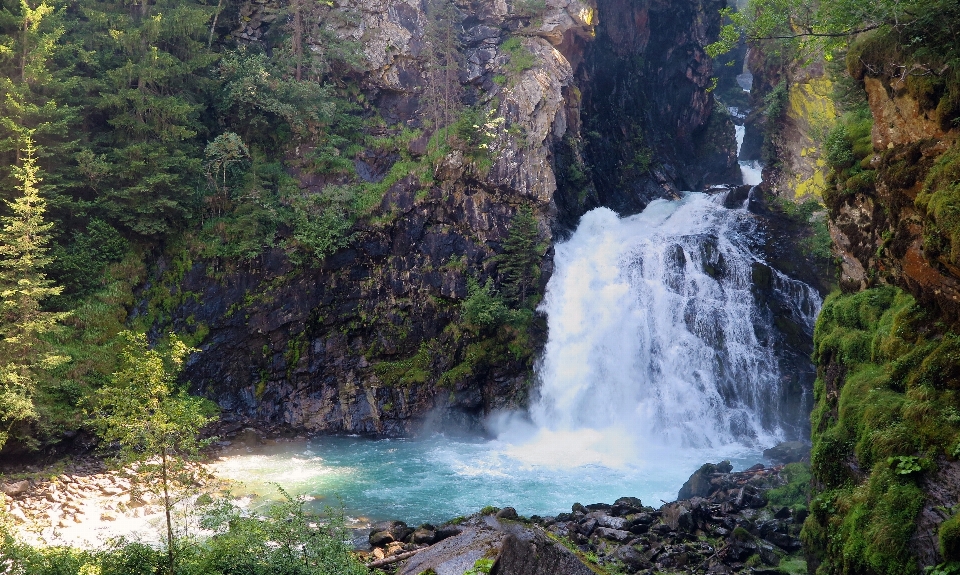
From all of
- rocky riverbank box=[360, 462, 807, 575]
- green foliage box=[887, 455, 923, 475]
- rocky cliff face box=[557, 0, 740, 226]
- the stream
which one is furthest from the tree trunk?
rocky cliff face box=[557, 0, 740, 226]

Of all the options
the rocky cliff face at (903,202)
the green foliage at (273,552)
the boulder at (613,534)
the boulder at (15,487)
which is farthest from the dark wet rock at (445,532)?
the boulder at (15,487)

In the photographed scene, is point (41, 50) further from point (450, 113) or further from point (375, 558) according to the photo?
point (375, 558)

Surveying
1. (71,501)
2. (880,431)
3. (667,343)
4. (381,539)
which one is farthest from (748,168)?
(71,501)

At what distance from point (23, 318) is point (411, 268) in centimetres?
1322

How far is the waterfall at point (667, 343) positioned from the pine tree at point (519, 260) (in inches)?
42.9

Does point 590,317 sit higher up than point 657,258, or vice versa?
point 657,258

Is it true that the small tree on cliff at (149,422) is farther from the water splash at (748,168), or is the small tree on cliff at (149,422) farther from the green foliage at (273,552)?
the water splash at (748,168)

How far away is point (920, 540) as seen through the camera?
816 centimetres

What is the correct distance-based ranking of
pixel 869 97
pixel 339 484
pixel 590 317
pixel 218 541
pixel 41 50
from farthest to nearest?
pixel 590 317 → pixel 41 50 → pixel 339 484 → pixel 869 97 → pixel 218 541

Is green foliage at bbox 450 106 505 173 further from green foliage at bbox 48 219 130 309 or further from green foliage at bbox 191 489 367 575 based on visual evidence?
green foliage at bbox 191 489 367 575

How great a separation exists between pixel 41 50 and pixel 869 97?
Answer: 83.6 feet

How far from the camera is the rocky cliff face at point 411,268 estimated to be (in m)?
24.4

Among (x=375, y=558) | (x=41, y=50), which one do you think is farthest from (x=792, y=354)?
(x=41, y=50)

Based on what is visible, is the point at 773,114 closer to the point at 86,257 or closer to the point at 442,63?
the point at 442,63
